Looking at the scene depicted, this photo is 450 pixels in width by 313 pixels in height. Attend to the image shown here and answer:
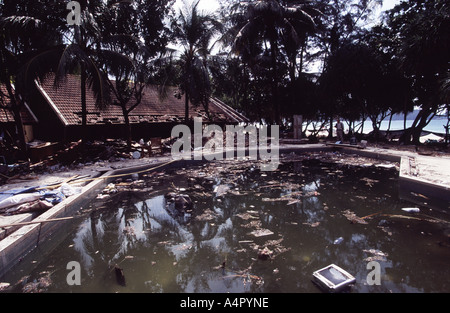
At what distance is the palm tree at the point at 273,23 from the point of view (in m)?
16.4

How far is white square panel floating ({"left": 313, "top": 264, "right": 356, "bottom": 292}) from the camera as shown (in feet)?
10.3

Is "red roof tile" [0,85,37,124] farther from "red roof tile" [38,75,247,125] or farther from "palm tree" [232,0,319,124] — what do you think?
"palm tree" [232,0,319,124]

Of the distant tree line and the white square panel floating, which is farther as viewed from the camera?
the distant tree line

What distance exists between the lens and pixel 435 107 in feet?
54.4

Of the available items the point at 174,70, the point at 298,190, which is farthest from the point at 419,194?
the point at 174,70

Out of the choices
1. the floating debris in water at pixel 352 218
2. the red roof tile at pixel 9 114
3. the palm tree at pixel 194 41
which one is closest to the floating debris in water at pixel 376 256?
the floating debris in water at pixel 352 218

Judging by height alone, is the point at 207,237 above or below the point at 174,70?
below

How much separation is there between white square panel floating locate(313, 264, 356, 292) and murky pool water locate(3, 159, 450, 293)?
13 cm

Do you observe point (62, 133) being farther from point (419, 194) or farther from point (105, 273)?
point (419, 194)

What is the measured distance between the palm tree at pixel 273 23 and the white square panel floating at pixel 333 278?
52.0ft

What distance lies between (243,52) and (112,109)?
11155 millimetres

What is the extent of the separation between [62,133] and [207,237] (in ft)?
41.2

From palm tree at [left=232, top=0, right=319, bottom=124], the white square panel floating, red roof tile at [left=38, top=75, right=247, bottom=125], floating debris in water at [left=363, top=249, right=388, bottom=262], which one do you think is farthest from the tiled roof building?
floating debris in water at [left=363, top=249, right=388, bottom=262]

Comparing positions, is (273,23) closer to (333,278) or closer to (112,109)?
(112,109)
